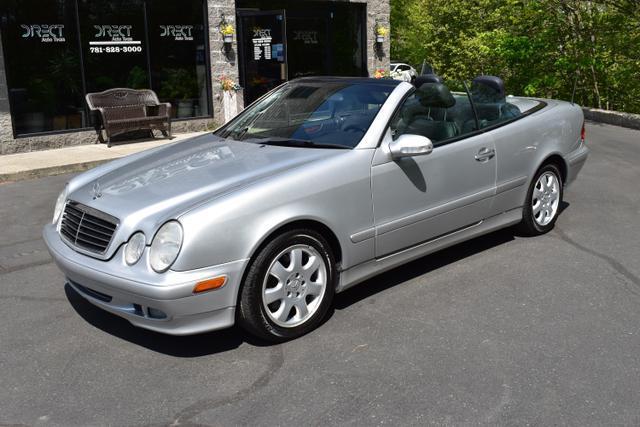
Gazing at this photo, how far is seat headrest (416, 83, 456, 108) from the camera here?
507 cm

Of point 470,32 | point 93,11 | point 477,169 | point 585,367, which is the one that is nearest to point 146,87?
point 93,11

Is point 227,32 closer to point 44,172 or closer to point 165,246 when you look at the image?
point 44,172

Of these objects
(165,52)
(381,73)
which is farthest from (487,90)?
(381,73)

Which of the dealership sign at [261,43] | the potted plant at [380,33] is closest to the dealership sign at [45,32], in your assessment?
the dealership sign at [261,43]

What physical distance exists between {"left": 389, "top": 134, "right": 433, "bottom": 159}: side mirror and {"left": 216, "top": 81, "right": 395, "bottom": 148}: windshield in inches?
9.7

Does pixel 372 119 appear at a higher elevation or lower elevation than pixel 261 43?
lower

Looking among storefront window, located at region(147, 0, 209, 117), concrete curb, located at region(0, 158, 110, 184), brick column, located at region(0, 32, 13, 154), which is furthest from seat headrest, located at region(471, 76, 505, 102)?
storefront window, located at region(147, 0, 209, 117)

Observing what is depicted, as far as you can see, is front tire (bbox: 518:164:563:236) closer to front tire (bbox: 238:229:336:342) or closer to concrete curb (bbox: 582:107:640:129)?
front tire (bbox: 238:229:336:342)

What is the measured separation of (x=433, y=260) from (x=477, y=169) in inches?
32.9

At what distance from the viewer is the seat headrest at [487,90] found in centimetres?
568

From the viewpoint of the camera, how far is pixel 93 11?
41.1ft

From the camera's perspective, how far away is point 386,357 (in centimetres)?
385

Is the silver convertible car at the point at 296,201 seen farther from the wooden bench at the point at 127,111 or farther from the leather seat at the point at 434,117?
the wooden bench at the point at 127,111

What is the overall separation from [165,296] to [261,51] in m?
12.2
